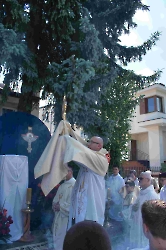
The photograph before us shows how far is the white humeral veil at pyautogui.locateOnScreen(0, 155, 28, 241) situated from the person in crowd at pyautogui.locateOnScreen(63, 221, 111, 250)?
468cm

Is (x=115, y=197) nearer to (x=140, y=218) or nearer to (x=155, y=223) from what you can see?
(x=140, y=218)

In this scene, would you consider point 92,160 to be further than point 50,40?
No

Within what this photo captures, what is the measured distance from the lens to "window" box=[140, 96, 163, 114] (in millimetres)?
20298

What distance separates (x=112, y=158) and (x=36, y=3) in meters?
5.74

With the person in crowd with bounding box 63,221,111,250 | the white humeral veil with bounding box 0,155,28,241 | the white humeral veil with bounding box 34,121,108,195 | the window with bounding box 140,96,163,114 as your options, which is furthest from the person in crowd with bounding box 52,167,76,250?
the window with bounding box 140,96,163,114

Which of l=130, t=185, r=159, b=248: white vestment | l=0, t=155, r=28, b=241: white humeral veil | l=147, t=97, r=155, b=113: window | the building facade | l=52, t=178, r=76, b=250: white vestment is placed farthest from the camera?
l=147, t=97, r=155, b=113: window

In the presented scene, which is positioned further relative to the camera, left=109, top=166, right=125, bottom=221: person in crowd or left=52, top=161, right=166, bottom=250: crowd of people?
left=109, top=166, right=125, bottom=221: person in crowd

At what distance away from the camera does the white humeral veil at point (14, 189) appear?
541 centimetres

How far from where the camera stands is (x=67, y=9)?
6727 mm

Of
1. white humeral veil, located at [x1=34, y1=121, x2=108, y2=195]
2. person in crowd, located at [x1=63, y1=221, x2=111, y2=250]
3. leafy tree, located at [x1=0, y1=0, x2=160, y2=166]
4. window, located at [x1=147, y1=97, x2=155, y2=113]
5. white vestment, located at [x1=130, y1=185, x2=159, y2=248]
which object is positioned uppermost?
window, located at [x1=147, y1=97, x2=155, y2=113]

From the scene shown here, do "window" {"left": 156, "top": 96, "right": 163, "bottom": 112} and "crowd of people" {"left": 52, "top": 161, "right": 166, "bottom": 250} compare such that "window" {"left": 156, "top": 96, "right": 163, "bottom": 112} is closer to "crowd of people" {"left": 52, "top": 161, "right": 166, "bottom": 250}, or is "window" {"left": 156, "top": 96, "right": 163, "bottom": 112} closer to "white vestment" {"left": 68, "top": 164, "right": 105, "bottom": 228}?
"crowd of people" {"left": 52, "top": 161, "right": 166, "bottom": 250}

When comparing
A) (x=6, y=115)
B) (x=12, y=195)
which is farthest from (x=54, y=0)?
(x=12, y=195)

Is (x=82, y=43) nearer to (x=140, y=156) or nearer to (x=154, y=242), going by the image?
(x=154, y=242)

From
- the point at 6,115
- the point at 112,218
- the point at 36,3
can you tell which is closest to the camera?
the point at 6,115
